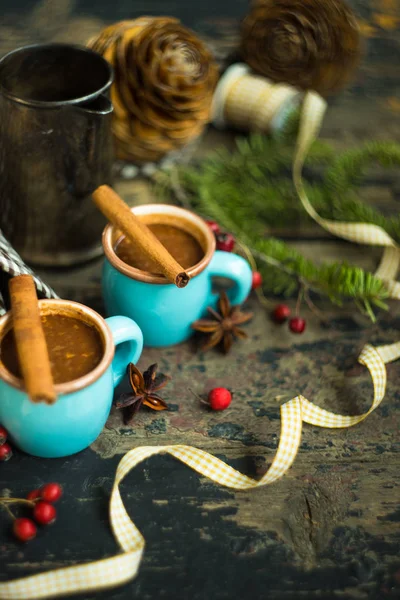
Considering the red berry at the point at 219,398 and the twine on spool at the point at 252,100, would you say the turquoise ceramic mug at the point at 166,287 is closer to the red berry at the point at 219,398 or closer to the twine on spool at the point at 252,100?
the red berry at the point at 219,398

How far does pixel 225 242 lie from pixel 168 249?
13 cm

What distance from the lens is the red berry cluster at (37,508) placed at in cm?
84

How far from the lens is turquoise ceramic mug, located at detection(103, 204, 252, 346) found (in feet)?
3.28

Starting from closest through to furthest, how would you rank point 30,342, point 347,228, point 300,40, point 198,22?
point 30,342, point 347,228, point 300,40, point 198,22

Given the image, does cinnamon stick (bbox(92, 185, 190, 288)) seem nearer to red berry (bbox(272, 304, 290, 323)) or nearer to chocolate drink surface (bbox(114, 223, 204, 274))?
chocolate drink surface (bbox(114, 223, 204, 274))

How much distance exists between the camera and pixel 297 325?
1143mm

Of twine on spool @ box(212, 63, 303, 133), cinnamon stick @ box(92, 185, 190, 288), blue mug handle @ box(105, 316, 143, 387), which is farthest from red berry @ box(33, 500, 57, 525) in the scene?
twine on spool @ box(212, 63, 303, 133)

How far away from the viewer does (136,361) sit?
39.8 inches

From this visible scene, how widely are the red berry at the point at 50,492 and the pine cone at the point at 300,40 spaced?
1.02 m

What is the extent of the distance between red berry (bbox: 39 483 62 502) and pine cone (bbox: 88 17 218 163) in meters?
0.70

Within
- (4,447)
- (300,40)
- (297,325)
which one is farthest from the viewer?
(300,40)

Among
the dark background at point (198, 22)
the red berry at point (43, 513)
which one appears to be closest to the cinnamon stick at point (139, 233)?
the red berry at point (43, 513)

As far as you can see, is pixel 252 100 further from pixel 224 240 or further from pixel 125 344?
pixel 125 344

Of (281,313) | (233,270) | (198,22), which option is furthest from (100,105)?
(198,22)
